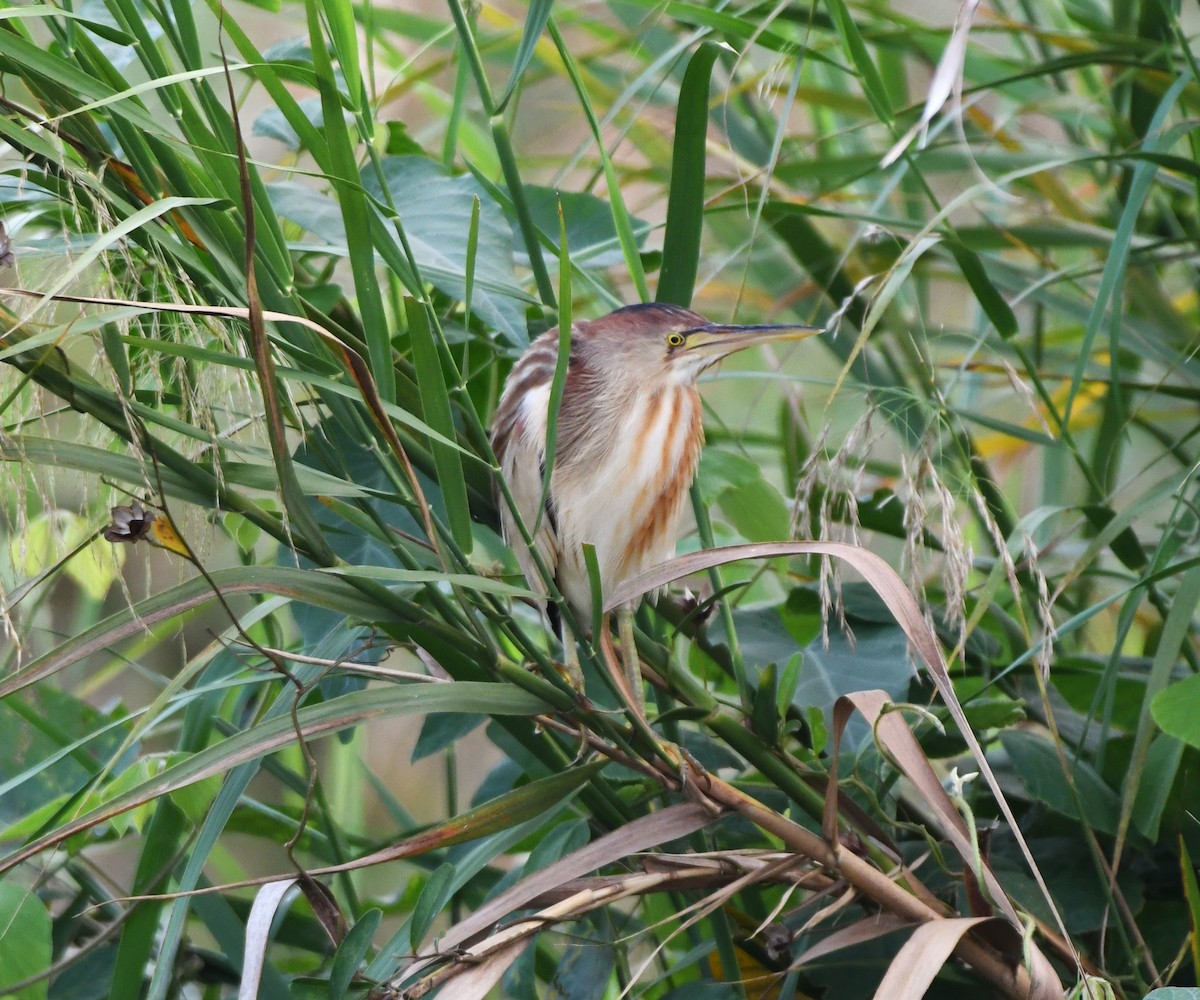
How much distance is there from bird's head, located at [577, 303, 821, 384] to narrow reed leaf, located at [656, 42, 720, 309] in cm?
15

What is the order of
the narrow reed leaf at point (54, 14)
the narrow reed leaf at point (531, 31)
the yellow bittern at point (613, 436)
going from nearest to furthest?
the narrow reed leaf at point (54, 14) → the narrow reed leaf at point (531, 31) → the yellow bittern at point (613, 436)

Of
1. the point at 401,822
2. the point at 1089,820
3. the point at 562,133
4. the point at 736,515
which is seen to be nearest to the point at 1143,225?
the point at 736,515

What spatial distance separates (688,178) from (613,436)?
253 millimetres

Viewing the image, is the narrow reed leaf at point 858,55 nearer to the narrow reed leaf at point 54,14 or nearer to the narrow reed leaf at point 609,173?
the narrow reed leaf at point 609,173

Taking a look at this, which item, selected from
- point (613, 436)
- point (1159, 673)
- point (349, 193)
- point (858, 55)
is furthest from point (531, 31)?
point (1159, 673)

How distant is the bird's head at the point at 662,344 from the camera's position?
1070mm

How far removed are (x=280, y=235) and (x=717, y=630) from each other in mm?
531

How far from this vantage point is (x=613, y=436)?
1.04 m

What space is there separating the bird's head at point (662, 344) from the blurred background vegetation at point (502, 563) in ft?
0.13

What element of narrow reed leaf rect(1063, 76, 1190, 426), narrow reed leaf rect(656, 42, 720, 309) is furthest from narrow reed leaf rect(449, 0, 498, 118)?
narrow reed leaf rect(1063, 76, 1190, 426)

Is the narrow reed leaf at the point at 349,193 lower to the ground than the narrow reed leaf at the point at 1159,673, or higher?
higher

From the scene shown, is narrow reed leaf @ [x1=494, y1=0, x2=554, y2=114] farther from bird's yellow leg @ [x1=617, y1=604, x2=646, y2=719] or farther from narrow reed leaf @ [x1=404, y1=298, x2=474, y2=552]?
bird's yellow leg @ [x1=617, y1=604, x2=646, y2=719]

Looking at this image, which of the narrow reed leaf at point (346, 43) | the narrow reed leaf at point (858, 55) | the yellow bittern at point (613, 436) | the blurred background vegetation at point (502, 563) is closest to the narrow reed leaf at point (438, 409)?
the blurred background vegetation at point (502, 563)

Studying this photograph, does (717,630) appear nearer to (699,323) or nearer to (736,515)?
(736,515)
